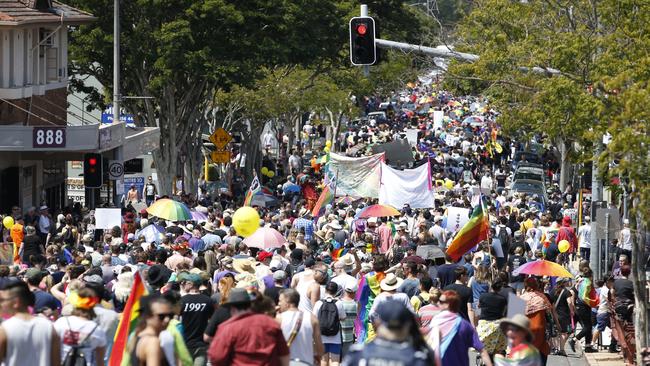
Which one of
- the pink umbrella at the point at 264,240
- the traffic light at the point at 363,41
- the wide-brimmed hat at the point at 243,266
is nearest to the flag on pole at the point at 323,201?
the traffic light at the point at 363,41

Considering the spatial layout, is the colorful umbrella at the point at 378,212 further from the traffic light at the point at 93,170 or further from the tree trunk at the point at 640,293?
the tree trunk at the point at 640,293

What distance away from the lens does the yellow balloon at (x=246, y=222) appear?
922 inches

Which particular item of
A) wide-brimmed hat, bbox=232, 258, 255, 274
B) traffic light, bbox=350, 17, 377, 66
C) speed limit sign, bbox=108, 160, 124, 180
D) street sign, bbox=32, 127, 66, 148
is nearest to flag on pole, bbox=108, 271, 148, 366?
wide-brimmed hat, bbox=232, 258, 255, 274

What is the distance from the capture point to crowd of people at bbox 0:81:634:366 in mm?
11453

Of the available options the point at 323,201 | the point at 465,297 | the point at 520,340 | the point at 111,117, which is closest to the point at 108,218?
the point at 323,201

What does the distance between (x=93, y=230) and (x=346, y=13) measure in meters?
22.8

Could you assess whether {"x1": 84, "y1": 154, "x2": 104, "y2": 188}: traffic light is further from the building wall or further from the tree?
the tree

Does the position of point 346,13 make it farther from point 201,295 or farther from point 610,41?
point 201,295

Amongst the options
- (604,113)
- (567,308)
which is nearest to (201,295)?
(604,113)

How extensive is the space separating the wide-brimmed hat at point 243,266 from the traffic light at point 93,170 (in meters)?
14.4

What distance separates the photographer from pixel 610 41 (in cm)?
2050

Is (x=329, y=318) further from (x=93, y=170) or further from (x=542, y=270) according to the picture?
(x=93, y=170)

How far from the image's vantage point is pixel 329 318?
16672 mm

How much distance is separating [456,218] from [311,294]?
1296cm
